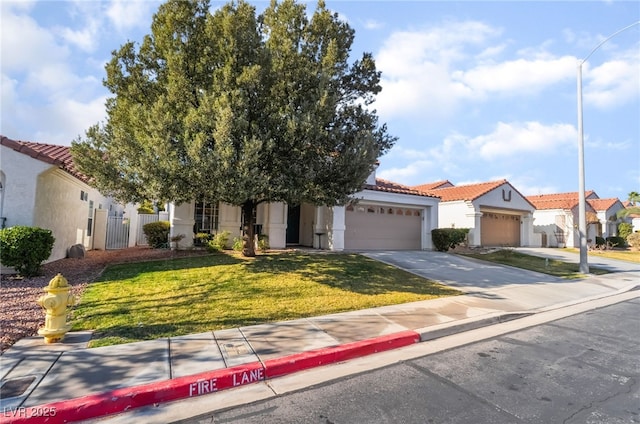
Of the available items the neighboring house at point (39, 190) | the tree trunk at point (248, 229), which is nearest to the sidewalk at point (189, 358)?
the tree trunk at point (248, 229)

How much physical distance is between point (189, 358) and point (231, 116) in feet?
17.4

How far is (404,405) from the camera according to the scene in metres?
3.79

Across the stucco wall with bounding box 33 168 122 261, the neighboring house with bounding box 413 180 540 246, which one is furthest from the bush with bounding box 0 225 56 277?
the neighboring house with bounding box 413 180 540 246

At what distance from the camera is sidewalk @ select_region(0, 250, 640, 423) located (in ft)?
12.2

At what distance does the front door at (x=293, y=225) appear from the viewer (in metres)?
17.8

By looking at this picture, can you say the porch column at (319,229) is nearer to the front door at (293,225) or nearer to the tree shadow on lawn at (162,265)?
the front door at (293,225)

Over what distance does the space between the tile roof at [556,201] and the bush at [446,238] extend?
15848 mm

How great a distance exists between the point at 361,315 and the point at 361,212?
10575mm

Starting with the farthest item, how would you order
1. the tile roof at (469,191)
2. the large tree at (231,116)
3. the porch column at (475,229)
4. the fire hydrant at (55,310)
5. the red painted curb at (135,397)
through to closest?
the tile roof at (469,191), the porch column at (475,229), the large tree at (231,116), the fire hydrant at (55,310), the red painted curb at (135,397)

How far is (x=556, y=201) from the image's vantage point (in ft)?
101

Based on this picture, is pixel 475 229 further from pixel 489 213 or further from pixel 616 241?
pixel 616 241

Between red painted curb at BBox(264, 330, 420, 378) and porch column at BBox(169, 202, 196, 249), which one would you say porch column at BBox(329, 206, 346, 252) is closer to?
porch column at BBox(169, 202, 196, 249)

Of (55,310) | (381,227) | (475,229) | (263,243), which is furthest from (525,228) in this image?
(55,310)

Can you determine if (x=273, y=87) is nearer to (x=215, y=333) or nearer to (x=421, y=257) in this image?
(x=215, y=333)
